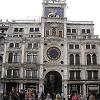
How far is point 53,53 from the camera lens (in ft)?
214

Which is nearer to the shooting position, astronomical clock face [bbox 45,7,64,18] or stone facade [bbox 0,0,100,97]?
stone facade [bbox 0,0,100,97]

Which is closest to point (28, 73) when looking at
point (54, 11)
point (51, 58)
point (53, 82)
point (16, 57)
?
point (16, 57)

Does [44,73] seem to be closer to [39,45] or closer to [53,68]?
[53,68]

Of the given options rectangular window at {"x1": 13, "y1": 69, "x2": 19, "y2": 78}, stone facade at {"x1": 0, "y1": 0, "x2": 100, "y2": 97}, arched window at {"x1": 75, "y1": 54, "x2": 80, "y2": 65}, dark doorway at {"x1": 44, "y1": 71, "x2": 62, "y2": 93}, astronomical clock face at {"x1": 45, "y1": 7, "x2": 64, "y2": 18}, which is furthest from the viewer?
astronomical clock face at {"x1": 45, "y1": 7, "x2": 64, "y2": 18}

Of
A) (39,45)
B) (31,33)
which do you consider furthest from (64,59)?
(31,33)

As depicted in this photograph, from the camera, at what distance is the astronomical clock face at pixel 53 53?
6462 centimetres

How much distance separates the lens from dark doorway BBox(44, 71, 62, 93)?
63781 mm

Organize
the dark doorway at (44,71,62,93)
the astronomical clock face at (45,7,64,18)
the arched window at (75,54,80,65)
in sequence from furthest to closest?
the astronomical clock face at (45,7,64,18)
the arched window at (75,54,80,65)
the dark doorway at (44,71,62,93)

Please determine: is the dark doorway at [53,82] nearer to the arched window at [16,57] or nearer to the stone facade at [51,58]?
the stone facade at [51,58]

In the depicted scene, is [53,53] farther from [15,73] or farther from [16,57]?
[15,73]

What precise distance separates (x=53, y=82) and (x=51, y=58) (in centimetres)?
598

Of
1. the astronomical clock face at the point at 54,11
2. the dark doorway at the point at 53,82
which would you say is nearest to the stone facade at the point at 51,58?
the dark doorway at the point at 53,82

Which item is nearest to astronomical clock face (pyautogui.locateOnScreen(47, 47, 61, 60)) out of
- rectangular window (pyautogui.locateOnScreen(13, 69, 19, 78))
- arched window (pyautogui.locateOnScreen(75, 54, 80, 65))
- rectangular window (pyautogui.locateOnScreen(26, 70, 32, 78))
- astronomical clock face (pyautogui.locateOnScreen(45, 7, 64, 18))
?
arched window (pyautogui.locateOnScreen(75, 54, 80, 65))

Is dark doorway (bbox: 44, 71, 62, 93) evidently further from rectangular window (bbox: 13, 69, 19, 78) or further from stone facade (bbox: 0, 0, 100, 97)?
rectangular window (bbox: 13, 69, 19, 78)
